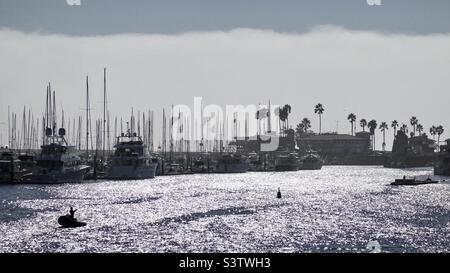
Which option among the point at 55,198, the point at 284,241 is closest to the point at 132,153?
the point at 55,198

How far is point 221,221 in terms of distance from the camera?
77250mm

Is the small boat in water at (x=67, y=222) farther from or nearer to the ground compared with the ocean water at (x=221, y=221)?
farther from the ground

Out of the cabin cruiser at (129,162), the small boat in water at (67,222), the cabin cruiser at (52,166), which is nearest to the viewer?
the small boat in water at (67,222)

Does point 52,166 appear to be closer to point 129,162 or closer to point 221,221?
point 129,162

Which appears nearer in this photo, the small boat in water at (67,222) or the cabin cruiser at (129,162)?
the small boat in water at (67,222)

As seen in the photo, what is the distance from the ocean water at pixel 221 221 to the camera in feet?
192

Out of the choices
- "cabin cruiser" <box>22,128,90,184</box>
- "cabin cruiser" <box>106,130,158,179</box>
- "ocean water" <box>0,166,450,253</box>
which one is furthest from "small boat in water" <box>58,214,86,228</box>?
"cabin cruiser" <box>106,130,158,179</box>

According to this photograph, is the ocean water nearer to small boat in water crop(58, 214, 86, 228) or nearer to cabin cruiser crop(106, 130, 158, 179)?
small boat in water crop(58, 214, 86, 228)

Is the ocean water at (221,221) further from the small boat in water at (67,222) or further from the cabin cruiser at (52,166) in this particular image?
the cabin cruiser at (52,166)

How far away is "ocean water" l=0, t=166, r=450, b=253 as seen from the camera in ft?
192

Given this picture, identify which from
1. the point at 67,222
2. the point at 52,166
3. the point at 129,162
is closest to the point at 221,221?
the point at 67,222

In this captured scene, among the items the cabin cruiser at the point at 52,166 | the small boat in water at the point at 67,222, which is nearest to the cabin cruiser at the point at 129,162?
the cabin cruiser at the point at 52,166
